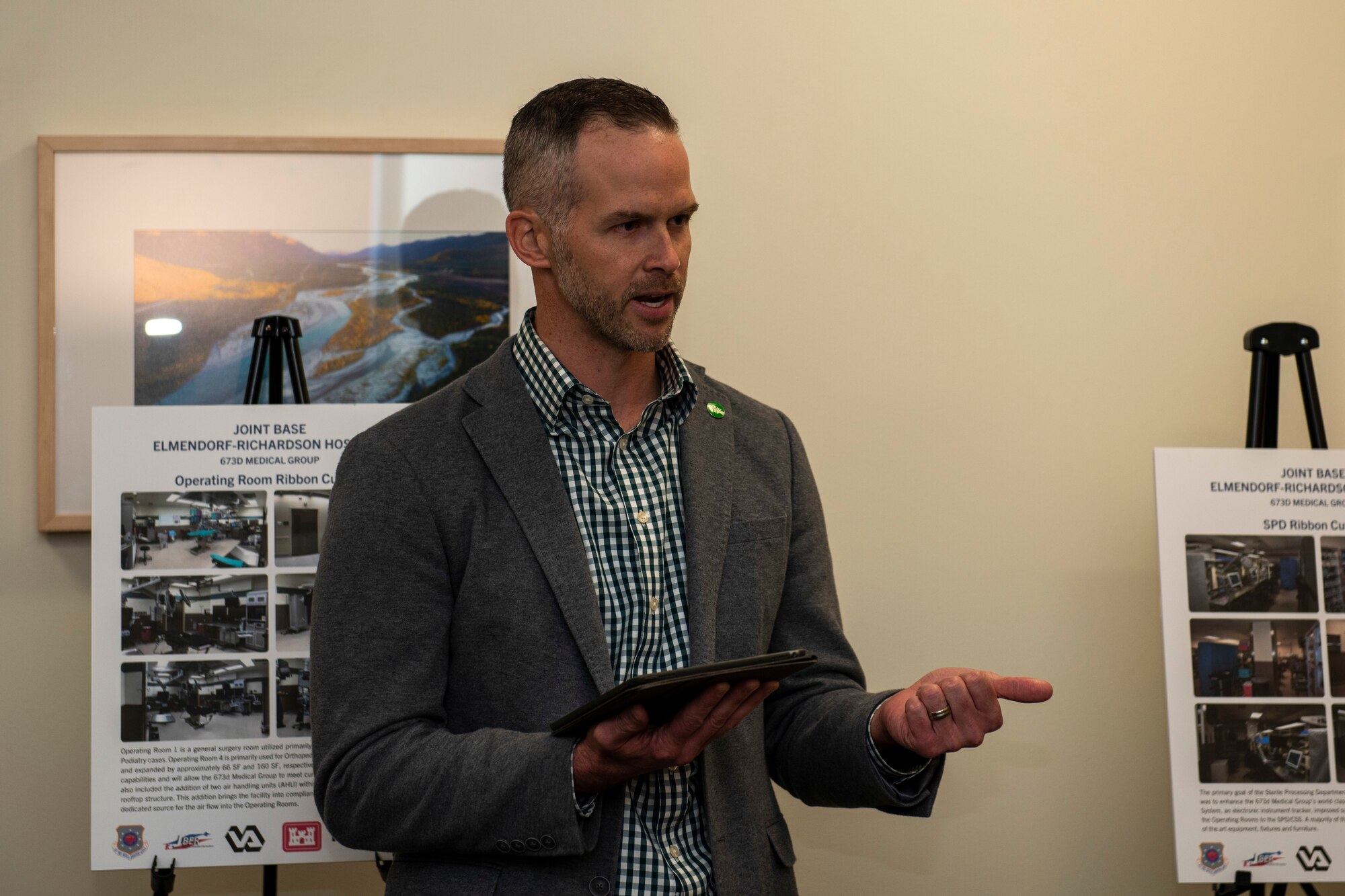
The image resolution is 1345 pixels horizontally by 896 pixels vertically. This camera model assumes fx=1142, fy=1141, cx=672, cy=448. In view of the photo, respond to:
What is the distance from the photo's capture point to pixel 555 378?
5.86ft

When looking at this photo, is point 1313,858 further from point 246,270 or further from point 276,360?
point 246,270

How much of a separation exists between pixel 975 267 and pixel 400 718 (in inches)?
75.8

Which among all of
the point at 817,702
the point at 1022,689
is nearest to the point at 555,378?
the point at 817,702

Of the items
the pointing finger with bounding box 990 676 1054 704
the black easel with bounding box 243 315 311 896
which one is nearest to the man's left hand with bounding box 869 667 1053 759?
the pointing finger with bounding box 990 676 1054 704

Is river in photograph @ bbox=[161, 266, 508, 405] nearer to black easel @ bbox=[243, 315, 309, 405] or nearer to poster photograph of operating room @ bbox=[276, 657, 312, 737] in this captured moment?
black easel @ bbox=[243, 315, 309, 405]

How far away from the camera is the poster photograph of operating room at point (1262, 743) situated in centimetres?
241

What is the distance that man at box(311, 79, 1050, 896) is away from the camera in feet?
5.03

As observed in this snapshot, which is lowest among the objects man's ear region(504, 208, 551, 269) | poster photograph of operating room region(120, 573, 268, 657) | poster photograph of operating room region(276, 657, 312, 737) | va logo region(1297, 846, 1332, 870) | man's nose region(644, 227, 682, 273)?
va logo region(1297, 846, 1332, 870)

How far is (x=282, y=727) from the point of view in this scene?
229 cm

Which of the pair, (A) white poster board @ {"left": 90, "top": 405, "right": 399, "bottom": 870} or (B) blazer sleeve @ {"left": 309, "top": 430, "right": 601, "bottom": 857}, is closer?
(B) blazer sleeve @ {"left": 309, "top": 430, "right": 601, "bottom": 857}

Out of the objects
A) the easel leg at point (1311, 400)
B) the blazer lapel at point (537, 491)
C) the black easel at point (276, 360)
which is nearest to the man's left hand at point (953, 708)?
the blazer lapel at point (537, 491)

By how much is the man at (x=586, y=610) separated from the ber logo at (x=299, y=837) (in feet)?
2.19

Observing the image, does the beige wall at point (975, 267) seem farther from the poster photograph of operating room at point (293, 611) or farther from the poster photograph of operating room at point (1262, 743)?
the poster photograph of operating room at point (293, 611)

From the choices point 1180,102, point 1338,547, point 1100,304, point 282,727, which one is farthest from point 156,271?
point 1338,547
